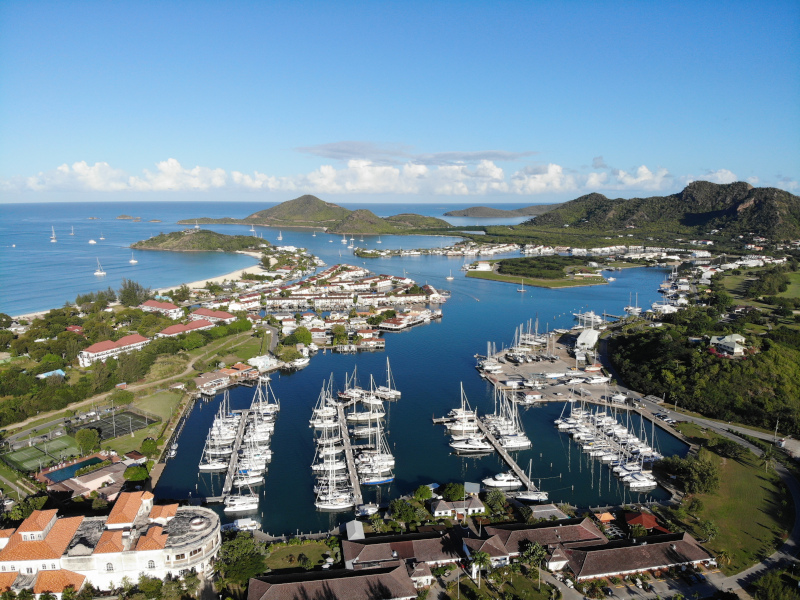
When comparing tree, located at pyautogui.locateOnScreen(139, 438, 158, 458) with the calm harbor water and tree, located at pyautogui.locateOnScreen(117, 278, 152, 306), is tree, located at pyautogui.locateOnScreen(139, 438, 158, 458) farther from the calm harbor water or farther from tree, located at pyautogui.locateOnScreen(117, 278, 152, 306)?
tree, located at pyautogui.locateOnScreen(117, 278, 152, 306)

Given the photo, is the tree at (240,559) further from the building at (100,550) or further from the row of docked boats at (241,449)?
the row of docked boats at (241,449)

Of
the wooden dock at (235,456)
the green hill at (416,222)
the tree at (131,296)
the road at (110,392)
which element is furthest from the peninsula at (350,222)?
the wooden dock at (235,456)

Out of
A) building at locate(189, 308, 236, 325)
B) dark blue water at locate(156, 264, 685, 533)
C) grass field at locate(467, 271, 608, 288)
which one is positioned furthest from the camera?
grass field at locate(467, 271, 608, 288)

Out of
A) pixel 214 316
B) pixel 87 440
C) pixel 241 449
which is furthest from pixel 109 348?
pixel 241 449

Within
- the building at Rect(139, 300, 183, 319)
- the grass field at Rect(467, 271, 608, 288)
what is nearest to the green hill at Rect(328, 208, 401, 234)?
the grass field at Rect(467, 271, 608, 288)

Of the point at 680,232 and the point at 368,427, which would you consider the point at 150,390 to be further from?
the point at 680,232

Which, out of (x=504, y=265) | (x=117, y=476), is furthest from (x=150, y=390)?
(x=504, y=265)

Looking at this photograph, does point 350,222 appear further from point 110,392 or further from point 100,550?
point 100,550
